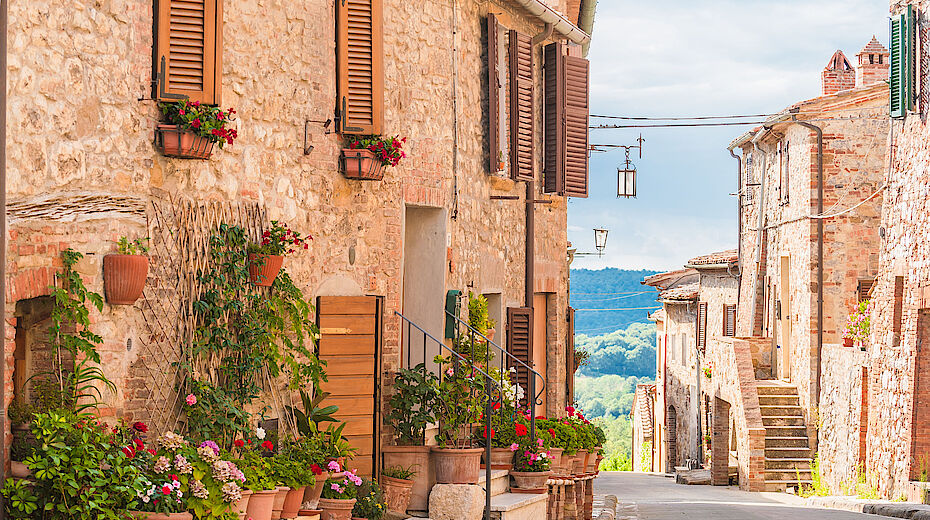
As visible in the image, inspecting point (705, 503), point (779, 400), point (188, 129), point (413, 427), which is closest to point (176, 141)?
point (188, 129)

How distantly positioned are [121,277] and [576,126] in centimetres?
834

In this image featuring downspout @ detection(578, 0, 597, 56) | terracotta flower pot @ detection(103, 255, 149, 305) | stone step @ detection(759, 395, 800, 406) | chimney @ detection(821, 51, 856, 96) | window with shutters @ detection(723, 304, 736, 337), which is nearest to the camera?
terracotta flower pot @ detection(103, 255, 149, 305)

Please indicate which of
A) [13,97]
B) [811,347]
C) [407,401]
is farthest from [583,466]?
[811,347]

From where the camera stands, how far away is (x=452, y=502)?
927cm

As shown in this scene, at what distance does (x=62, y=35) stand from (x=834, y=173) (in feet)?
62.7

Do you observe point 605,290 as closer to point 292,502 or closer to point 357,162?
point 357,162

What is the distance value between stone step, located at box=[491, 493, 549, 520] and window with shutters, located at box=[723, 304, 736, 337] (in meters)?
19.9

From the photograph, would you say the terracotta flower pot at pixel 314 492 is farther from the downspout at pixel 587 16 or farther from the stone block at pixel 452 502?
the downspout at pixel 587 16

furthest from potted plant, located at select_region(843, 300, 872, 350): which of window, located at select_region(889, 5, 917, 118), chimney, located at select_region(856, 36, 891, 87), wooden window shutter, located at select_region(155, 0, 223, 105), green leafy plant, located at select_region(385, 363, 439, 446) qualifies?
wooden window shutter, located at select_region(155, 0, 223, 105)

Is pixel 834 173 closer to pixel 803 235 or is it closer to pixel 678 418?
pixel 803 235

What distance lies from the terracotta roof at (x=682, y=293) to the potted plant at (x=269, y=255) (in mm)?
26476

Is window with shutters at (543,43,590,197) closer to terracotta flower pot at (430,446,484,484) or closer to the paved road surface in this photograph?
the paved road surface

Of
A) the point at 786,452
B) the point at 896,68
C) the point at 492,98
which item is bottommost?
the point at 786,452

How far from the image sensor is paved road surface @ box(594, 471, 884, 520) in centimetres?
1335
